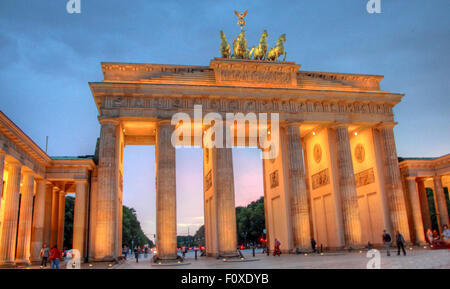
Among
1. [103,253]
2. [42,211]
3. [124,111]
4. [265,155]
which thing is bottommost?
[103,253]

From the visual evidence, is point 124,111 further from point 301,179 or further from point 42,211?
point 301,179

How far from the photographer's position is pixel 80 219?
32.2 metres

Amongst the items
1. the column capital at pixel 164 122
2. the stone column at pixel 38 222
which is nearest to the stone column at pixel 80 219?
the stone column at pixel 38 222

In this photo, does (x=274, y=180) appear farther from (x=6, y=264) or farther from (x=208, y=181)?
(x=6, y=264)

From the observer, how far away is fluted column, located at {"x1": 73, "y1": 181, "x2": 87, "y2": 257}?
31594 millimetres

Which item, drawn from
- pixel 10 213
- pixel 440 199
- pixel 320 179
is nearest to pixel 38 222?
pixel 10 213

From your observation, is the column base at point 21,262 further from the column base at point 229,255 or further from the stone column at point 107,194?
the column base at point 229,255

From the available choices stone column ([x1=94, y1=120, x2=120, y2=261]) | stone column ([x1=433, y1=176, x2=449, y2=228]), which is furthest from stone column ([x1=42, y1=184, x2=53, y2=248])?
stone column ([x1=433, y1=176, x2=449, y2=228])

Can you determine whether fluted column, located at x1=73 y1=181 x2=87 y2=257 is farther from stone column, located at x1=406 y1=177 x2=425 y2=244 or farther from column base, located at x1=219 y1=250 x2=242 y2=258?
stone column, located at x1=406 y1=177 x2=425 y2=244

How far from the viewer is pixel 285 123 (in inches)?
1384

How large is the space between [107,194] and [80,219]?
12.9 ft
